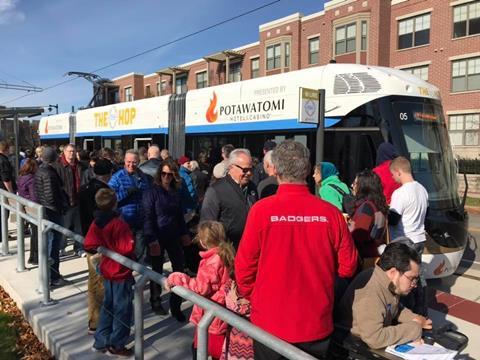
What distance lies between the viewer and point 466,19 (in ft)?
85.2

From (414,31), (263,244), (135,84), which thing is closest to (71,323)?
(263,244)

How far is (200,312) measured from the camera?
3.03 m

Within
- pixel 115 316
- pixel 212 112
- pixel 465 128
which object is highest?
pixel 465 128

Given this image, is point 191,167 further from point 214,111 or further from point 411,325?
point 411,325

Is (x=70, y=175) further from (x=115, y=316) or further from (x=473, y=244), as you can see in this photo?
(x=473, y=244)

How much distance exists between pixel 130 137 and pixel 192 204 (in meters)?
7.64

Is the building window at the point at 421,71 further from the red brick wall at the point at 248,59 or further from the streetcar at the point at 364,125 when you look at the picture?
the streetcar at the point at 364,125

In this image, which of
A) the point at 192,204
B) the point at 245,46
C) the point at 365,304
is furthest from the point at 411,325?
the point at 245,46

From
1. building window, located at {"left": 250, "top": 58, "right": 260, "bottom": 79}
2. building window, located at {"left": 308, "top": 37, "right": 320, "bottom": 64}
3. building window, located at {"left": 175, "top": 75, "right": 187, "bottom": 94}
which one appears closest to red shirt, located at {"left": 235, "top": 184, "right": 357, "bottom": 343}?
building window, located at {"left": 308, "top": 37, "right": 320, "bottom": 64}

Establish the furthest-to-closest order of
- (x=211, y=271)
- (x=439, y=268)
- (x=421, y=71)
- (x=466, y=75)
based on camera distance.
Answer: (x=421, y=71)
(x=466, y=75)
(x=439, y=268)
(x=211, y=271)

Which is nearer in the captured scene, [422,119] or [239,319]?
[239,319]

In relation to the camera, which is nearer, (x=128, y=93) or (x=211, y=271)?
(x=211, y=271)

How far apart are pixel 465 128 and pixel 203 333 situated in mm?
27979

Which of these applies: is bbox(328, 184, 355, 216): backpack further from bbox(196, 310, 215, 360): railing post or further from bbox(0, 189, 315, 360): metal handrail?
bbox(196, 310, 215, 360): railing post
